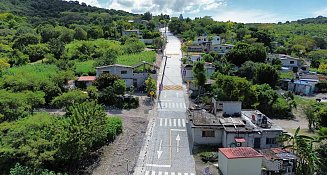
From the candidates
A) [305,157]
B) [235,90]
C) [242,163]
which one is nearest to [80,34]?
[235,90]

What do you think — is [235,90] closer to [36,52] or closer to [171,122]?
[171,122]

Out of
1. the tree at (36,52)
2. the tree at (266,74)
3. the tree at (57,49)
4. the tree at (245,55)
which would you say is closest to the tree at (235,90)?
the tree at (266,74)

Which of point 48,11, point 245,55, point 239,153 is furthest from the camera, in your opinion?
point 48,11

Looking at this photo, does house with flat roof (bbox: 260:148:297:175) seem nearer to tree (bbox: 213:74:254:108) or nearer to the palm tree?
the palm tree

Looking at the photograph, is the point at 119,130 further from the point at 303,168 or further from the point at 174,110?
the point at 303,168

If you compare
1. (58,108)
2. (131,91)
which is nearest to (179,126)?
(131,91)
